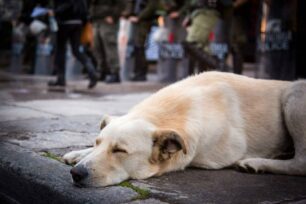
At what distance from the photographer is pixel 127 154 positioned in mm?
3389

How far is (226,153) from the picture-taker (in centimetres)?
382

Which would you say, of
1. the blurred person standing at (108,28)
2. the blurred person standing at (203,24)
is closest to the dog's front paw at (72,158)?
the blurred person standing at (203,24)

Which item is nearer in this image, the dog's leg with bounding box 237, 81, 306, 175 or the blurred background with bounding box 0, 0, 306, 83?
the dog's leg with bounding box 237, 81, 306, 175

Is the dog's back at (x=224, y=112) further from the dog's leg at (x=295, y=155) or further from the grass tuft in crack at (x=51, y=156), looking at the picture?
the grass tuft in crack at (x=51, y=156)

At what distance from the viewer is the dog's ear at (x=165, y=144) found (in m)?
3.42

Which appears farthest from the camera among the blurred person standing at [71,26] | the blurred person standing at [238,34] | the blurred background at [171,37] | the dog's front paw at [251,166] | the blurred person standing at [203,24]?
the blurred person standing at [238,34]

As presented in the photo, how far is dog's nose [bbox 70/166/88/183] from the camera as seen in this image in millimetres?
3244

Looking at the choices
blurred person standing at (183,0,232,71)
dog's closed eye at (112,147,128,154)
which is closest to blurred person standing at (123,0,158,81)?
blurred person standing at (183,0,232,71)

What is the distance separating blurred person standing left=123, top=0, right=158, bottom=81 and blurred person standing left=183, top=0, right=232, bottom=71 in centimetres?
357

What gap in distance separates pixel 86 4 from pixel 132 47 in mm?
3673

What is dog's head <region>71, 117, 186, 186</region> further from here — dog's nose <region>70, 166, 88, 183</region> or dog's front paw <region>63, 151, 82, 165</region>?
dog's front paw <region>63, 151, 82, 165</region>

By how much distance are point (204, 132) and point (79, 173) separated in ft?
2.98

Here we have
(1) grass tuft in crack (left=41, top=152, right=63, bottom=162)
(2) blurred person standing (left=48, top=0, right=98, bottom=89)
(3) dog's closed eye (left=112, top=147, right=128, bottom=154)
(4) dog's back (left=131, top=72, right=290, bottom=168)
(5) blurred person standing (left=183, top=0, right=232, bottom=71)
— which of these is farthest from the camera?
(2) blurred person standing (left=48, top=0, right=98, bottom=89)

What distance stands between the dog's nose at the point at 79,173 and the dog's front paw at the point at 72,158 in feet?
1.91
